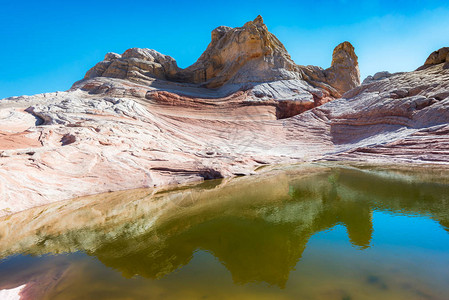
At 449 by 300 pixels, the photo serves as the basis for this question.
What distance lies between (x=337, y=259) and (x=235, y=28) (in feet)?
115

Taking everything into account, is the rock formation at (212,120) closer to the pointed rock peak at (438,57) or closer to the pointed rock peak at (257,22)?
the pointed rock peak at (438,57)

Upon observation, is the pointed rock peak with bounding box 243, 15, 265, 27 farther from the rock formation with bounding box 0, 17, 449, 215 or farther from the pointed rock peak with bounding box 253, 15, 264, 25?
the rock formation with bounding box 0, 17, 449, 215

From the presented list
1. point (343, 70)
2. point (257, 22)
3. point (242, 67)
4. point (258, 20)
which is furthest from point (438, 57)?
point (258, 20)

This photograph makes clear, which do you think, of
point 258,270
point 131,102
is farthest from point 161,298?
point 131,102

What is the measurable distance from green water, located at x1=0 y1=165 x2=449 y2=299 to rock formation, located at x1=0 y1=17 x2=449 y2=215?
10.5ft

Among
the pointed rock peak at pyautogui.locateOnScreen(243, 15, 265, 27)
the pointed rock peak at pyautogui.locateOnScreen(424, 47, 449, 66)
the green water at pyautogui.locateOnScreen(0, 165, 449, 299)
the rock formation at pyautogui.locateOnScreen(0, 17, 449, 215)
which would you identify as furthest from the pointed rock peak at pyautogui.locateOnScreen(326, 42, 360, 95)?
the green water at pyautogui.locateOnScreen(0, 165, 449, 299)

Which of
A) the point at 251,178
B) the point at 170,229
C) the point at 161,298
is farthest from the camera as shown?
the point at 251,178

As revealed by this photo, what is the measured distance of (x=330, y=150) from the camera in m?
18.8

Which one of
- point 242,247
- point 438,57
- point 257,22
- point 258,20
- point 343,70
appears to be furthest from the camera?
point 343,70

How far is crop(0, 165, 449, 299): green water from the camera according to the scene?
3.14m

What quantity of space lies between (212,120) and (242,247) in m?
20.5

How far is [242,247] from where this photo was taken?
426 centimetres

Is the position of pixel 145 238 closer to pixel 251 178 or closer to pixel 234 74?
pixel 251 178

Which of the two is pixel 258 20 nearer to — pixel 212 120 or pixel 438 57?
pixel 212 120
